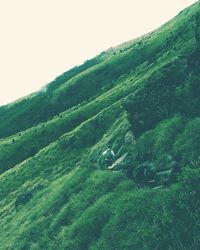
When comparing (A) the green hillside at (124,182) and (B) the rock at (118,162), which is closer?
(A) the green hillside at (124,182)

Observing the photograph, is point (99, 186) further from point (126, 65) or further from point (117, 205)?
point (126, 65)

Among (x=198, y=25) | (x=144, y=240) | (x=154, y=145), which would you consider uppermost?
(x=198, y=25)

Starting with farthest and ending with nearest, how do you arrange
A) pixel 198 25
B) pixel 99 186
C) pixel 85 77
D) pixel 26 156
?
pixel 85 77, pixel 26 156, pixel 198 25, pixel 99 186

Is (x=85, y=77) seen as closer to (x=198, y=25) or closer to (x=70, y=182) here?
(x=198, y=25)

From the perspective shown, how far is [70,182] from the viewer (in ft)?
176

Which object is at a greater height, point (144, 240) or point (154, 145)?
point (154, 145)

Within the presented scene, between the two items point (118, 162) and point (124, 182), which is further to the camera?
point (118, 162)

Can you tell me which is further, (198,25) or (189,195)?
(198,25)

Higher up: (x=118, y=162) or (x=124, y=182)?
(x=118, y=162)

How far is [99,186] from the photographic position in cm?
4838

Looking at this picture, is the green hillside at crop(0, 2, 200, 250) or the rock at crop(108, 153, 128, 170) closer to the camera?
the green hillside at crop(0, 2, 200, 250)

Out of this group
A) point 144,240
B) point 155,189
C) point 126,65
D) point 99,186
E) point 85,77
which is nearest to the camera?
point 144,240

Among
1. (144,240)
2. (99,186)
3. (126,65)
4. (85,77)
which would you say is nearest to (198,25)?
(99,186)

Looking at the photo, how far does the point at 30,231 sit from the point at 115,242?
14.9 meters
